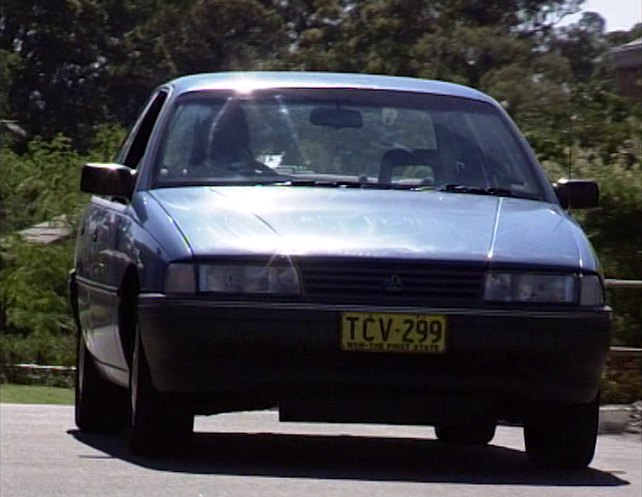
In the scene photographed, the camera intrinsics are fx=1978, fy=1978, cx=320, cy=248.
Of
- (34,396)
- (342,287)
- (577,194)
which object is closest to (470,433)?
(577,194)

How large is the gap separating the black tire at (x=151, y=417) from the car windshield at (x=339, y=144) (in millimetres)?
910

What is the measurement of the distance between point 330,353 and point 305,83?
1.82 meters

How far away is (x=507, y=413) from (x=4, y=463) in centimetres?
194

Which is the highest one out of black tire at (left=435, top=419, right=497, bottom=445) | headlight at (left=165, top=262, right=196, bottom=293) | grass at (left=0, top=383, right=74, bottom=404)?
headlight at (left=165, top=262, right=196, bottom=293)

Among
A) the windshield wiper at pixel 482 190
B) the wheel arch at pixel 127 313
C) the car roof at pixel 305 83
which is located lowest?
the wheel arch at pixel 127 313

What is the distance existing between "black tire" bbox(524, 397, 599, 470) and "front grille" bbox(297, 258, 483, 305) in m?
0.65

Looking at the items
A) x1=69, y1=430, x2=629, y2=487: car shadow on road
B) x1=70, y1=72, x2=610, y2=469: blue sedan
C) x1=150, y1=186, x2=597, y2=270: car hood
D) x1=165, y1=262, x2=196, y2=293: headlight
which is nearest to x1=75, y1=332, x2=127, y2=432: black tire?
Answer: x1=69, y1=430, x2=629, y2=487: car shadow on road

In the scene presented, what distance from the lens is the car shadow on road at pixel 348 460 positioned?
7363 mm

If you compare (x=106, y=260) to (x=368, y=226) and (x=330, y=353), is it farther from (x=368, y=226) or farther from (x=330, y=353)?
(x=330, y=353)

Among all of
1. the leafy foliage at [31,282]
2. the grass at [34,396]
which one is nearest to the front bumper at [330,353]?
the grass at [34,396]

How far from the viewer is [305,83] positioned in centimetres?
853

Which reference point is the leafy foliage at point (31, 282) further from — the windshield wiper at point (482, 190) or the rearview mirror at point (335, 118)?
the windshield wiper at point (482, 190)

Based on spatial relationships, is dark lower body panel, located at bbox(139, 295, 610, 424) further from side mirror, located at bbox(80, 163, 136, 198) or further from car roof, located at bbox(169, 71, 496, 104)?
car roof, located at bbox(169, 71, 496, 104)

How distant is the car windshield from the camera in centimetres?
807
